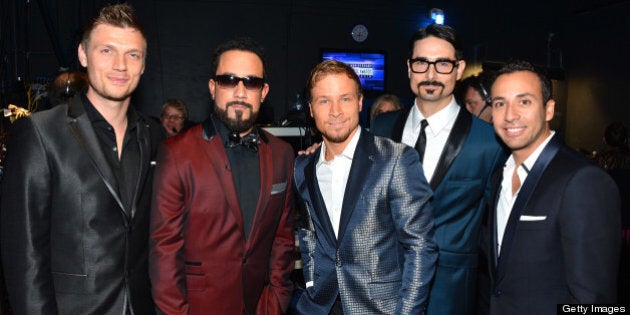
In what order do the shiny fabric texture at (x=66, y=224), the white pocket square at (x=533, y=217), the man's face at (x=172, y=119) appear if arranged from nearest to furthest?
the shiny fabric texture at (x=66, y=224) → the white pocket square at (x=533, y=217) → the man's face at (x=172, y=119)

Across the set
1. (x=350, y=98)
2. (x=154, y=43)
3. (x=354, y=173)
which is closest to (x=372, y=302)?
(x=354, y=173)

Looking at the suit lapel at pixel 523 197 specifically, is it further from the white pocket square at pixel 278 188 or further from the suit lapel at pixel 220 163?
the suit lapel at pixel 220 163

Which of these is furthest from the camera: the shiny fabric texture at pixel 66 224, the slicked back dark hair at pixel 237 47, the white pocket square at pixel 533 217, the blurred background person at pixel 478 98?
the blurred background person at pixel 478 98

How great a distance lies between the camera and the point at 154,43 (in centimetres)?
823

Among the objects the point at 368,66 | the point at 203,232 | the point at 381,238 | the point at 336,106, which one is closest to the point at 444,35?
the point at 336,106

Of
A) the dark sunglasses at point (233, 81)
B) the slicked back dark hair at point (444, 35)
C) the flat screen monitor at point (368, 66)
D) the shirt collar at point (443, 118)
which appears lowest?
the shirt collar at point (443, 118)

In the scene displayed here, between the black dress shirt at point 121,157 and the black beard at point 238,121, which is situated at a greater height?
the black beard at point 238,121

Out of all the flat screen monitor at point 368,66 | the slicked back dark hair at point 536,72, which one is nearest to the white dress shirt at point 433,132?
the slicked back dark hair at point 536,72

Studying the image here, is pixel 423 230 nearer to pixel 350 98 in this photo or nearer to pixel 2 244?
pixel 350 98

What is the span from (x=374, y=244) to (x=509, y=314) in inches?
26.5

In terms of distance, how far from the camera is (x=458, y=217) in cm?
229

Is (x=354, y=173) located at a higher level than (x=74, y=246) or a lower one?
higher

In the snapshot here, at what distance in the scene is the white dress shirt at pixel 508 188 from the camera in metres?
2.09

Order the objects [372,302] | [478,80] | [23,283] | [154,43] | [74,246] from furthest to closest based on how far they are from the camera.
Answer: [154,43], [478,80], [372,302], [74,246], [23,283]
